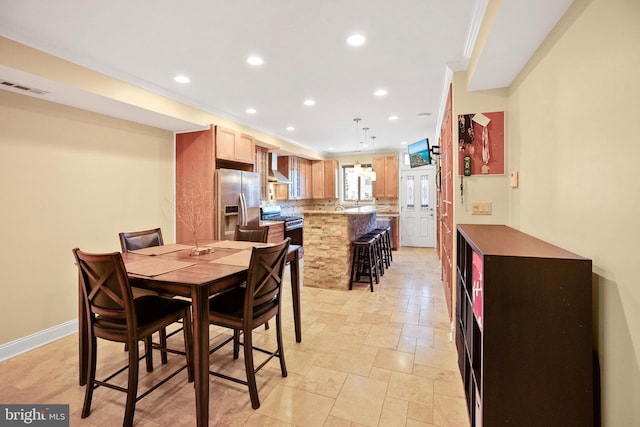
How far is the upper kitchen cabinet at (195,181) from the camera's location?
4.22m

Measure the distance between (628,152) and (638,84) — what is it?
0.75 ft

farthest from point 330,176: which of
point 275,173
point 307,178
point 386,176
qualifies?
point 275,173

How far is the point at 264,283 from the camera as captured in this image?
80.6 inches

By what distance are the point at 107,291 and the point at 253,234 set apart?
66.8 inches

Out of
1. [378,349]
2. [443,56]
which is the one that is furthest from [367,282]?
[443,56]

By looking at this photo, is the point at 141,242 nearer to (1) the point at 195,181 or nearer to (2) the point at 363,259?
(1) the point at 195,181

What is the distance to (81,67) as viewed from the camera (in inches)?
106

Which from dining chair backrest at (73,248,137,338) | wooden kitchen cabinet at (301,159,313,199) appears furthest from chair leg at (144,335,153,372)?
wooden kitchen cabinet at (301,159,313,199)

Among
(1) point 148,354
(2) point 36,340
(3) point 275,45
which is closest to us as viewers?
(1) point 148,354

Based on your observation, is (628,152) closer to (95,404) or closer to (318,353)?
(318,353)

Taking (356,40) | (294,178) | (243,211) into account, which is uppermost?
(356,40)

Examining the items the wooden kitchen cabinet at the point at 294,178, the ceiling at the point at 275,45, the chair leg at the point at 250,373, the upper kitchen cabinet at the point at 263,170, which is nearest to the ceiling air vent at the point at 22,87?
the ceiling at the point at 275,45

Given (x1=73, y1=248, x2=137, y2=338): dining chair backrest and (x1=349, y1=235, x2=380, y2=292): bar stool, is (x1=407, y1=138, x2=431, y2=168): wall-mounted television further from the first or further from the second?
(x1=73, y1=248, x2=137, y2=338): dining chair backrest

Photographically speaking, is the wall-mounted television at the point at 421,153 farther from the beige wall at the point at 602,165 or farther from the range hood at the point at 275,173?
the beige wall at the point at 602,165
